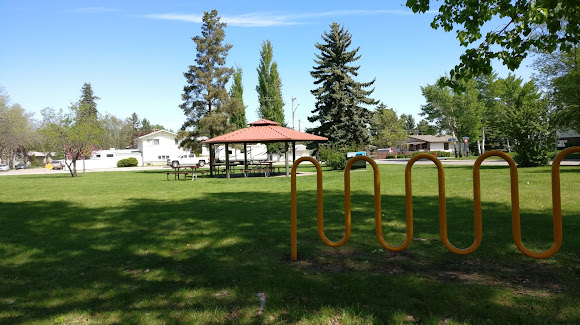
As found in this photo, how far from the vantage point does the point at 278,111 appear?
5816 centimetres

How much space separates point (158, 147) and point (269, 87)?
20002 millimetres

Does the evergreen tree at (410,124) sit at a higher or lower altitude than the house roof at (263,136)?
higher

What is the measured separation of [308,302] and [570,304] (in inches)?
86.6

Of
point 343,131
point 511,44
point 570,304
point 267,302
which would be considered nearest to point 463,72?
point 511,44

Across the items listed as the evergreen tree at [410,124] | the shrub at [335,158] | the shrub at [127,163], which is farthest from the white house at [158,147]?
the evergreen tree at [410,124]

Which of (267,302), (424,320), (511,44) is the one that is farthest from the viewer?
(511,44)

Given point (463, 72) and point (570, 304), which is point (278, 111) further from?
point (570, 304)

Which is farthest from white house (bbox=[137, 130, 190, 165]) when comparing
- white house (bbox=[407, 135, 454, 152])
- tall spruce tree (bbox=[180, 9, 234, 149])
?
white house (bbox=[407, 135, 454, 152])

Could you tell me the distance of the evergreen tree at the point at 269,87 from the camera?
5753cm

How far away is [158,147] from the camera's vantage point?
62.1 metres

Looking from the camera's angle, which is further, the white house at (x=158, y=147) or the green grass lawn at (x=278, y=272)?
the white house at (x=158, y=147)

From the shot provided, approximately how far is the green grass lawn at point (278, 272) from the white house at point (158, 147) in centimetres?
5574

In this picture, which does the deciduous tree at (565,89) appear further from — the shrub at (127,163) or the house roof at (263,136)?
the shrub at (127,163)

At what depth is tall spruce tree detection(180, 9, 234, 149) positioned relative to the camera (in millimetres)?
33562
